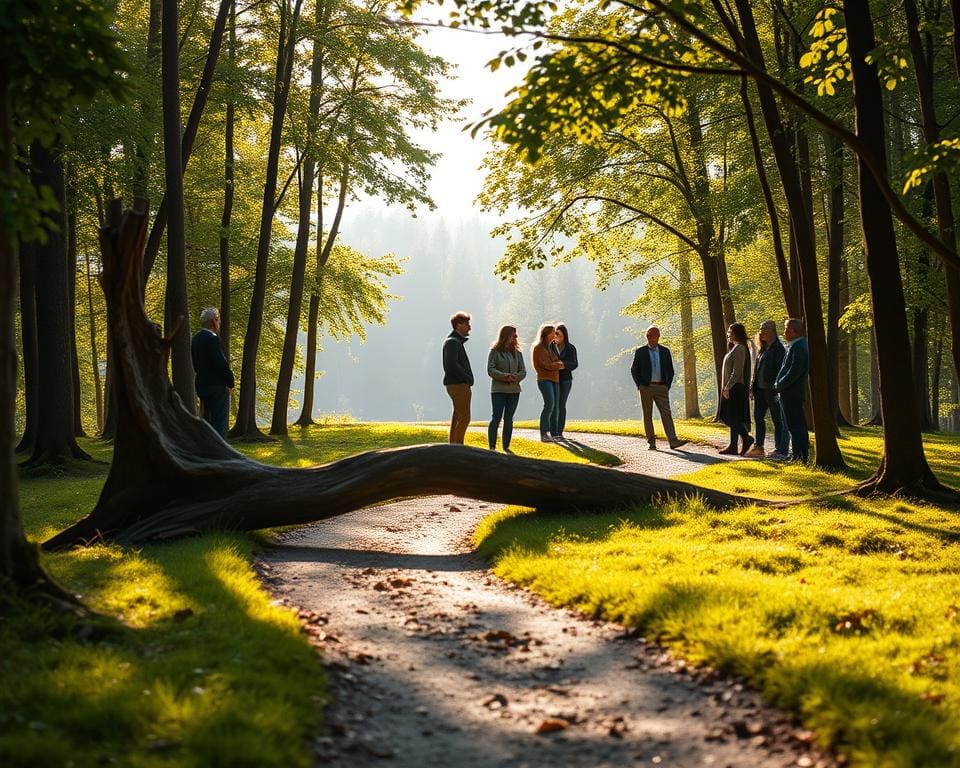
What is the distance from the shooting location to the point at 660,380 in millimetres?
16094

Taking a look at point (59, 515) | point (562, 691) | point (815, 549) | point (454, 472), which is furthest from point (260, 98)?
point (562, 691)

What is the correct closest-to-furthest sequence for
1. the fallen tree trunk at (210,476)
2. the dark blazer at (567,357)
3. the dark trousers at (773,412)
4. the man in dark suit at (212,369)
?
the fallen tree trunk at (210,476)
the man in dark suit at (212,369)
the dark trousers at (773,412)
the dark blazer at (567,357)

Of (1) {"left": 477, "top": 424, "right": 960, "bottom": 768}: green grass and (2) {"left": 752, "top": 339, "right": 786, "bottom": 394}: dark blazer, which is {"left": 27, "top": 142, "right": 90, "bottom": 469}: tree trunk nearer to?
(1) {"left": 477, "top": 424, "right": 960, "bottom": 768}: green grass

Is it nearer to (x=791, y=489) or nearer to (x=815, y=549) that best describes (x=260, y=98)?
(x=791, y=489)

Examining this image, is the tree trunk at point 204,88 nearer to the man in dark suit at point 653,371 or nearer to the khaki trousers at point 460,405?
the khaki trousers at point 460,405

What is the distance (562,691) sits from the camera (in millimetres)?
4535

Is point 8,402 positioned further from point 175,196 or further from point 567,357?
point 567,357

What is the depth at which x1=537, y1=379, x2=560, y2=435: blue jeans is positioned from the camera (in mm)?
16094

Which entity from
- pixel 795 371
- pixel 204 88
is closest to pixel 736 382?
pixel 795 371

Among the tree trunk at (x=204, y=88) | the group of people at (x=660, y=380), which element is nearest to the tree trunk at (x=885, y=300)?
the group of people at (x=660, y=380)

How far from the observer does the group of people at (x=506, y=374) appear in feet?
43.1

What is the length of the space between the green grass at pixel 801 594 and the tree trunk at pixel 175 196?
23.2 feet

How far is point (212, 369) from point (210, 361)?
13 cm

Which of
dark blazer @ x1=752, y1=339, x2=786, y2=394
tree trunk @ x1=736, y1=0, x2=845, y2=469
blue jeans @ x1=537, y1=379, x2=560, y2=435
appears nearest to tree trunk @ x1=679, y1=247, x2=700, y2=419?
blue jeans @ x1=537, y1=379, x2=560, y2=435
